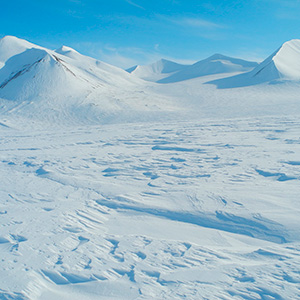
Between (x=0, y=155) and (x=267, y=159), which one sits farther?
(x=0, y=155)

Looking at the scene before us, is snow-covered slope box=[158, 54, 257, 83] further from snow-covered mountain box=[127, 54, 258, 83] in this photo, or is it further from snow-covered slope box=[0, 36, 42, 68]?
snow-covered slope box=[0, 36, 42, 68]

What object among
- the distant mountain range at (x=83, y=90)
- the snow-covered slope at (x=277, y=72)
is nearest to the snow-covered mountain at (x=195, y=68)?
the snow-covered slope at (x=277, y=72)

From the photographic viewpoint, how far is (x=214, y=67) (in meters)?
40.3

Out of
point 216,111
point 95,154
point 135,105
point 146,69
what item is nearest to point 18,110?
point 135,105

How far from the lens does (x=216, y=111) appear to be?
15.7 m

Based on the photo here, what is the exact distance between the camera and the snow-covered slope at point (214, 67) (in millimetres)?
37900

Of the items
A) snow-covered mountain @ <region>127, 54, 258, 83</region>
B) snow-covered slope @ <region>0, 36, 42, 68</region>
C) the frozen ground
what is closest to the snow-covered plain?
the frozen ground

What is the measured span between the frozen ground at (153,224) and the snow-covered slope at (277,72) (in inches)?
764

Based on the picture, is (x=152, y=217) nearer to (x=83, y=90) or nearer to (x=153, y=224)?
(x=153, y=224)

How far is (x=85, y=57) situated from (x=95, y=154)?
2872 centimetres

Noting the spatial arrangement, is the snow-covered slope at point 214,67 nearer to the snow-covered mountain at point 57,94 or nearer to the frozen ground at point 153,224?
the snow-covered mountain at point 57,94

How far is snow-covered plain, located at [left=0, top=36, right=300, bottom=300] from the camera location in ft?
8.53

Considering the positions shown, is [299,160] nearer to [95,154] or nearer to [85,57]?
[95,154]

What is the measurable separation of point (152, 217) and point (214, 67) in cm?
3987
